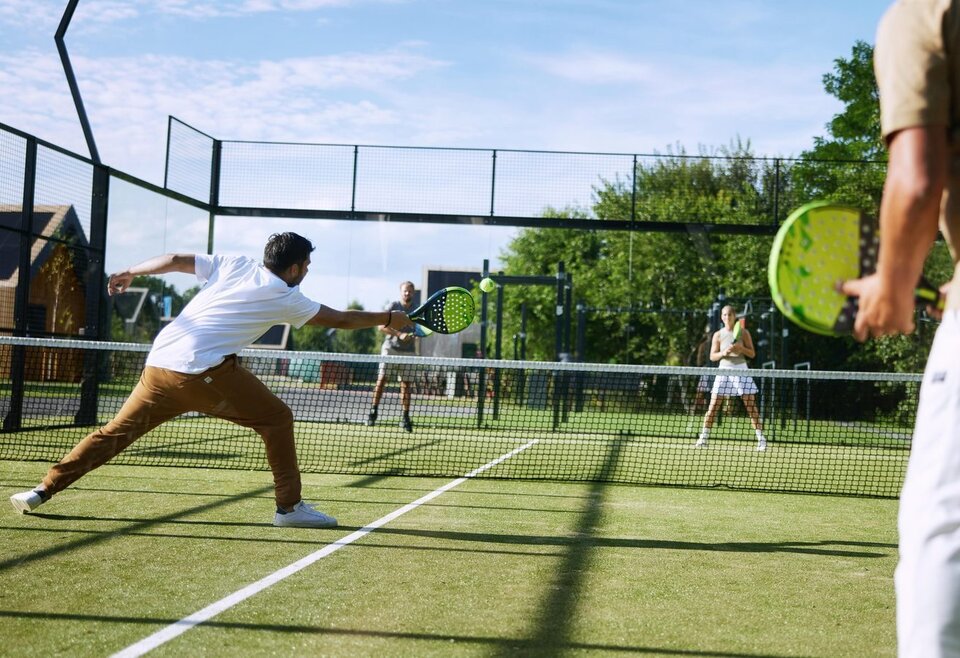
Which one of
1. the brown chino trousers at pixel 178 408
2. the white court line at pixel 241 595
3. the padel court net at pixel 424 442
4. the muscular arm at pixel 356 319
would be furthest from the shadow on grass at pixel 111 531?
the padel court net at pixel 424 442

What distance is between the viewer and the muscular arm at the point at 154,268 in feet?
18.5

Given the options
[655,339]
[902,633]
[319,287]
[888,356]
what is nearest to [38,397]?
[319,287]

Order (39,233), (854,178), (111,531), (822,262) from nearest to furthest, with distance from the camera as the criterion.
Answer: (822,262) → (111,531) → (39,233) → (854,178)

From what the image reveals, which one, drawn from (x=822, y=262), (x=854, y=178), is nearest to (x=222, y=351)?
(x=822, y=262)

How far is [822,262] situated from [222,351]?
4.03 meters

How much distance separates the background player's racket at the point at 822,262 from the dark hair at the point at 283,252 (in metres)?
3.93

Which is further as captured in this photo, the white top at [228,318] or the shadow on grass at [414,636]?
the white top at [228,318]

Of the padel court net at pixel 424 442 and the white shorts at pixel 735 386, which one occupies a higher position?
the white shorts at pixel 735 386

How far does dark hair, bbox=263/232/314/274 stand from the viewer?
19.0 feet

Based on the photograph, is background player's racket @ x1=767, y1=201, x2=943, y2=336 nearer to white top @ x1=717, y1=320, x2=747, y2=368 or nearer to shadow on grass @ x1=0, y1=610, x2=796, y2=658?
shadow on grass @ x1=0, y1=610, x2=796, y2=658

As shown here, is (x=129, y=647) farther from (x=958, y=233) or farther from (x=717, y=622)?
(x=958, y=233)

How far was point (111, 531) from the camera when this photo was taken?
558 centimetres

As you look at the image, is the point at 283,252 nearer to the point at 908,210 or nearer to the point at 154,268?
the point at 154,268

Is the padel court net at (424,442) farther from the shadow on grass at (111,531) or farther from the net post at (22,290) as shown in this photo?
A: the shadow on grass at (111,531)
